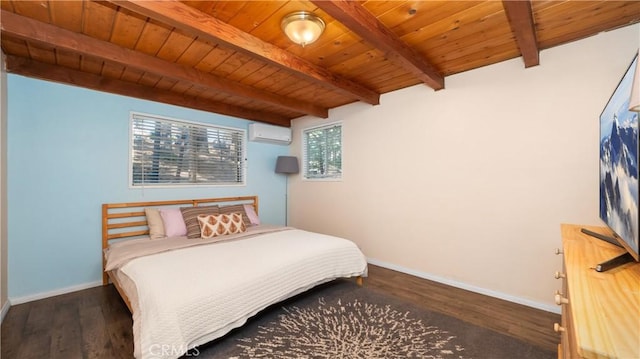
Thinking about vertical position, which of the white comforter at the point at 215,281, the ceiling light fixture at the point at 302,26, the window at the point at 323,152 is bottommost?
the white comforter at the point at 215,281

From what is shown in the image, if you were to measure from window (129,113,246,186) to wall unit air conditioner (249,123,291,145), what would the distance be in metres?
0.20

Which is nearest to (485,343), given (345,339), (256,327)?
(345,339)

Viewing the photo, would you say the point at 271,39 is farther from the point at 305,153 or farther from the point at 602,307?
the point at 305,153

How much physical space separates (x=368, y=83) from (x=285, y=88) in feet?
3.41

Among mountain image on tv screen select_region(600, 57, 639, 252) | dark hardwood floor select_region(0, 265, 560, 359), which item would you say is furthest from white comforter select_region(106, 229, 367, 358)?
mountain image on tv screen select_region(600, 57, 639, 252)

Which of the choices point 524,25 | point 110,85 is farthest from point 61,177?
point 524,25

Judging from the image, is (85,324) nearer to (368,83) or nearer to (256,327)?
(256,327)

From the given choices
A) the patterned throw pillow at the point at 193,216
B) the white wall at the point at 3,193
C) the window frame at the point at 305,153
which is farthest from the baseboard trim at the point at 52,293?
the window frame at the point at 305,153

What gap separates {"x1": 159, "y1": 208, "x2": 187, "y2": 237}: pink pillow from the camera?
317 centimetres

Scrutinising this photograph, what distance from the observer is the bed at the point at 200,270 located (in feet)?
5.32

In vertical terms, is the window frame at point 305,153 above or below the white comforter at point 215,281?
above

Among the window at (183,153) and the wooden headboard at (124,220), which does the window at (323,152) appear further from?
the wooden headboard at (124,220)

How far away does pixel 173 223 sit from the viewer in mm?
3217

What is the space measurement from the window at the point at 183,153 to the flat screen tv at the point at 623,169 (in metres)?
4.02
